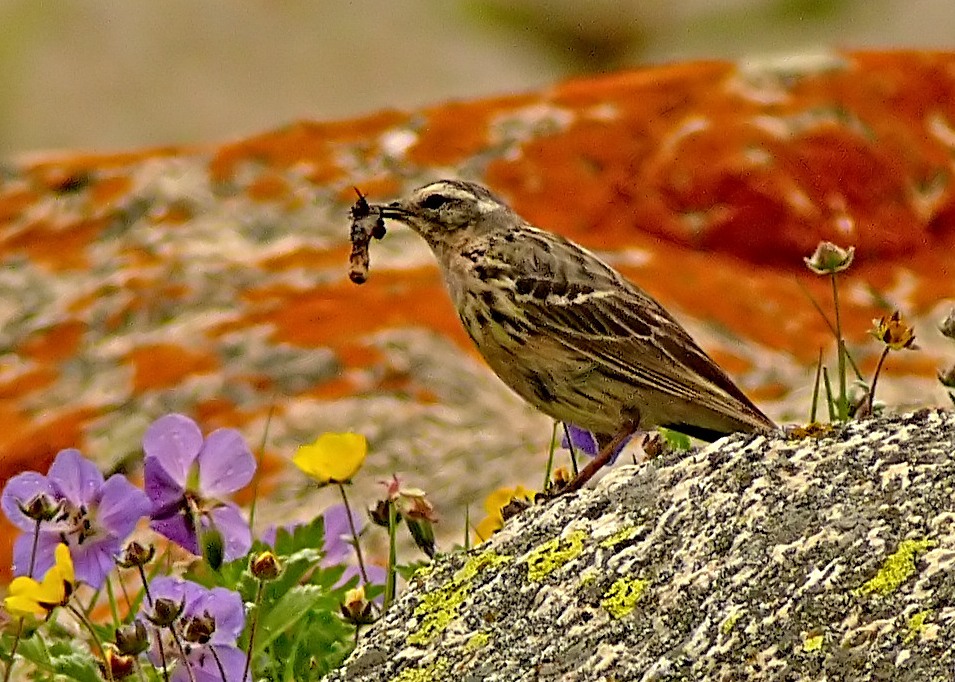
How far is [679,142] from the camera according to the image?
6.34 metres

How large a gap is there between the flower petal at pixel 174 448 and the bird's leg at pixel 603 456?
788mm

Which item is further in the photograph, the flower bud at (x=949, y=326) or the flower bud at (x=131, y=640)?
the flower bud at (x=949, y=326)

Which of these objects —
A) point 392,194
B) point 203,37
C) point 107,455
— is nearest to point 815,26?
point 203,37

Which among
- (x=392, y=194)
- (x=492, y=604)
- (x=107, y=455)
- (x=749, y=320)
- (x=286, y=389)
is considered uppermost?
(x=392, y=194)

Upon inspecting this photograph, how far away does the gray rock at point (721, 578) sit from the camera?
2.13 metres

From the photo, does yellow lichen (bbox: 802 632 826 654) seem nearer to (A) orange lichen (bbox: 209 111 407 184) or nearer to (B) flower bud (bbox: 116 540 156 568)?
(B) flower bud (bbox: 116 540 156 568)

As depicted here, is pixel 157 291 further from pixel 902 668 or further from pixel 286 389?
pixel 902 668

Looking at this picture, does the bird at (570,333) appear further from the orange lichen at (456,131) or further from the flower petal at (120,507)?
the orange lichen at (456,131)

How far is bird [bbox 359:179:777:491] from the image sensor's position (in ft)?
13.6

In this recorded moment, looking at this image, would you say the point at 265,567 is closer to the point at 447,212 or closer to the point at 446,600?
the point at 446,600

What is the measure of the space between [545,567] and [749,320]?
336 centimetres

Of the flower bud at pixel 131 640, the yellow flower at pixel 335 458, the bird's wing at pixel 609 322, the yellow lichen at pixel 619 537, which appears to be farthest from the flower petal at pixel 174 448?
the bird's wing at pixel 609 322

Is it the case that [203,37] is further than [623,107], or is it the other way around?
[203,37]

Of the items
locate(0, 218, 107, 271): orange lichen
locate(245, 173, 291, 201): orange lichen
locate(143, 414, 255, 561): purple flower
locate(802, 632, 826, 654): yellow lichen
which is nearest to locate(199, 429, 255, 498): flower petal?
locate(143, 414, 255, 561): purple flower
